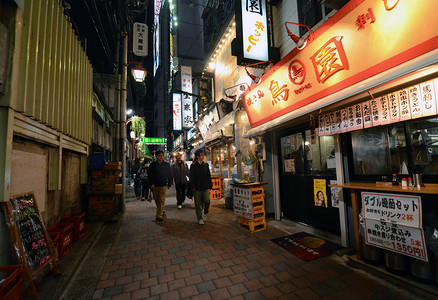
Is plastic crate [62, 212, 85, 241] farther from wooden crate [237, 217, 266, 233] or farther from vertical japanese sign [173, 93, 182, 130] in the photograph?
vertical japanese sign [173, 93, 182, 130]

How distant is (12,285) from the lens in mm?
2387

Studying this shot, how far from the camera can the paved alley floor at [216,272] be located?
114 inches

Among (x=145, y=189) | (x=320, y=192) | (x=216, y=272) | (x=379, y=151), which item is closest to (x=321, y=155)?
(x=320, y=192)

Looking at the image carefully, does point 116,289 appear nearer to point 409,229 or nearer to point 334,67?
point 409,229

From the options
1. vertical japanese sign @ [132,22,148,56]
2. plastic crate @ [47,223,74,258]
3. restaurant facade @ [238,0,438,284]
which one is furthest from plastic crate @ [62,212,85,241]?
vertical japanese sign @ [132,22,148,56]

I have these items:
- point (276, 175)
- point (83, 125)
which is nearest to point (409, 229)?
point (276, 175)

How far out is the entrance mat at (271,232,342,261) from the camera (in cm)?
404

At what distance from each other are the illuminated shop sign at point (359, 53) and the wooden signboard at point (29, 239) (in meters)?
5.43

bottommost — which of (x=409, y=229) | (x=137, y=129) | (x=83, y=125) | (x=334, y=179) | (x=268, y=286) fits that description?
(x=268, y=286)

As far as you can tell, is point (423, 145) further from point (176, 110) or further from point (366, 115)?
point (176, 110)

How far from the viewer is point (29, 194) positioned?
3508mm

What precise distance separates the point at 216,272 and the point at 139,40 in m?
11.2

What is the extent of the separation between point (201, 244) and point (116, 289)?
6.87ft

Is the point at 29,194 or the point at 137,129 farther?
the point at 137,129
